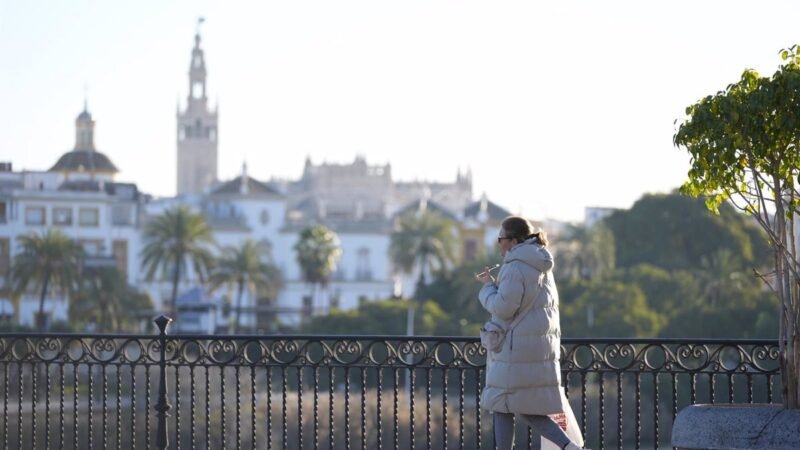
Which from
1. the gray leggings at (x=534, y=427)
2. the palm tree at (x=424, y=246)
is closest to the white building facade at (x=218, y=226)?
the palm tree at (x=424, y=246)

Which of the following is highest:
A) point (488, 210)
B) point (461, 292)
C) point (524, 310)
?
point (488, 210)

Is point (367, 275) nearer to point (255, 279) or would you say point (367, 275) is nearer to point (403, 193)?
point (255, 279)

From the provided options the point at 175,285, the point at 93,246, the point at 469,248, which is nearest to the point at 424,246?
the point at 175,285

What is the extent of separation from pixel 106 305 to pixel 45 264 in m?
3.72

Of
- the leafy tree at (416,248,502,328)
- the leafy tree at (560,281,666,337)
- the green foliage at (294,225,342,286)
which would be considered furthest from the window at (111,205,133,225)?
the leafy tree at (560,281,666,337)

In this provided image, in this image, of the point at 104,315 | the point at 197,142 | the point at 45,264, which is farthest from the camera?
the point at 197,142

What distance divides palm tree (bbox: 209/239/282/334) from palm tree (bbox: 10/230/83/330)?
46.7 feet

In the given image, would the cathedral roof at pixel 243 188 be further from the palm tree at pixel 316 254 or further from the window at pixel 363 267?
the palm tree at pixel 316 254

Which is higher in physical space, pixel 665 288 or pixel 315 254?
pixel 315 254

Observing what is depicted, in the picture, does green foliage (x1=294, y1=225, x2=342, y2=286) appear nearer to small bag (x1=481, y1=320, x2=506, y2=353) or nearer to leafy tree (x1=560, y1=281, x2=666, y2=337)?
leafy tree (x1=560, y1=281, x2=666, y2=337)

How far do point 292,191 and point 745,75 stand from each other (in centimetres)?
15423

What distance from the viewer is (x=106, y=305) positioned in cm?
7519

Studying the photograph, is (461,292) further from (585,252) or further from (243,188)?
(243,188)

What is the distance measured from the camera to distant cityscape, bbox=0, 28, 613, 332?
3765 inches
